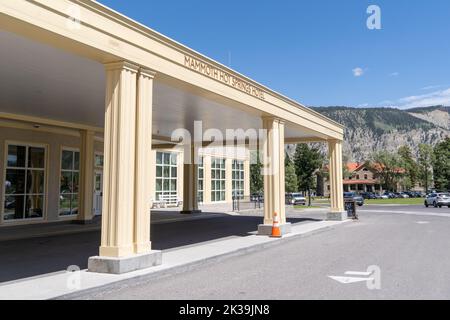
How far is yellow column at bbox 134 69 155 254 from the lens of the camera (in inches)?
342

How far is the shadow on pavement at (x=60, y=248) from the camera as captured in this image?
348 inches

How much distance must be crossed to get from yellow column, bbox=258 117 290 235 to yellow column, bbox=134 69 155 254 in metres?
6.71

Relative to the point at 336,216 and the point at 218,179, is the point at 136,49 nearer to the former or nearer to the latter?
the point at 336,216

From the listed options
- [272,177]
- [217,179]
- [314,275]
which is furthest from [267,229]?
[217,179]

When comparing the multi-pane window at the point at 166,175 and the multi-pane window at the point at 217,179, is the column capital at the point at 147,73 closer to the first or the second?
the multi-pane window at the point at 166,175

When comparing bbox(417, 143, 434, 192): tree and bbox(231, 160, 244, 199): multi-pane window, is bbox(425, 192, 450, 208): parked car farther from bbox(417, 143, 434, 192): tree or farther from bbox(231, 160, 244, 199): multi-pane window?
bbox(417, 143, 434, 192): tree

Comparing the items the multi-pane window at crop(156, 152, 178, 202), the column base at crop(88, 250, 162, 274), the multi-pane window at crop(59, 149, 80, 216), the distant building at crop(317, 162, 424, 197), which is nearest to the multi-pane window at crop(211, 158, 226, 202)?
the multi-pane window at crop(156, 152, 178, 202)

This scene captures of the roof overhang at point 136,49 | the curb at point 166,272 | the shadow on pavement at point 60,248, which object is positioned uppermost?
the roof overhang at point 136,49

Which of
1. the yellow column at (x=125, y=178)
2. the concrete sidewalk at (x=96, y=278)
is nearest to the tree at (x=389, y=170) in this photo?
the concrete sidewalk at (x=96, y=278)

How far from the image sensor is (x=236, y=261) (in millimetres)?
10328

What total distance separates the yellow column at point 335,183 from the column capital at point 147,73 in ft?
48.7

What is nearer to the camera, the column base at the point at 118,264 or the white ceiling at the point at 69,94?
the column base at the point at 118,264

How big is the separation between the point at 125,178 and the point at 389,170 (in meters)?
105
